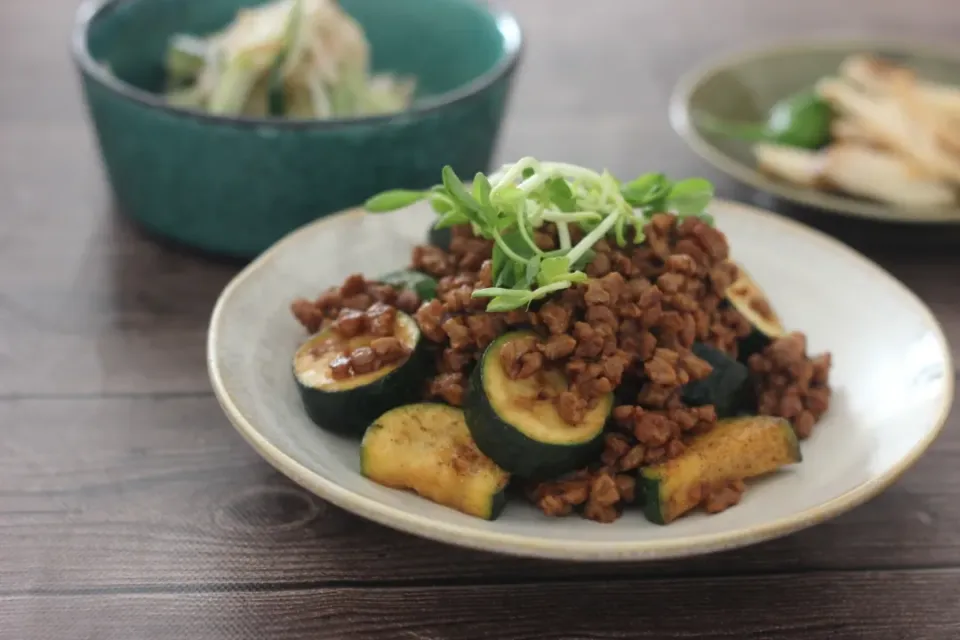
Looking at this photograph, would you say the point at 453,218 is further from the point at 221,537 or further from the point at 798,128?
the point at 798,128

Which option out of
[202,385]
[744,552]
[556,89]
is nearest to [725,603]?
[744,552]

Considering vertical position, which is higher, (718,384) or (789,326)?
(718,384)

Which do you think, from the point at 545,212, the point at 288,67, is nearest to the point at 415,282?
the point at 545,212

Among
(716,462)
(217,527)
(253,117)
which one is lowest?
(217,527)

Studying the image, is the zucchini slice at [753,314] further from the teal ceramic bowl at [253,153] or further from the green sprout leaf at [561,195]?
the teal ceramic bowl at [253,153]

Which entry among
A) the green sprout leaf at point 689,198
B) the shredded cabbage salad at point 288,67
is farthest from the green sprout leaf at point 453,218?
the shredded cabbage salad at point 288,67

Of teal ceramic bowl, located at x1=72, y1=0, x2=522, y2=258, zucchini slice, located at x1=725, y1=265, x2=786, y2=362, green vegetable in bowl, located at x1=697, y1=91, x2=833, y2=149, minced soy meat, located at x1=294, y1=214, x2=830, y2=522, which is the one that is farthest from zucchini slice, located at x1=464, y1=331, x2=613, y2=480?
green vegetable in bowl, located at x1=697, y1=91, x2=833, y2=149
